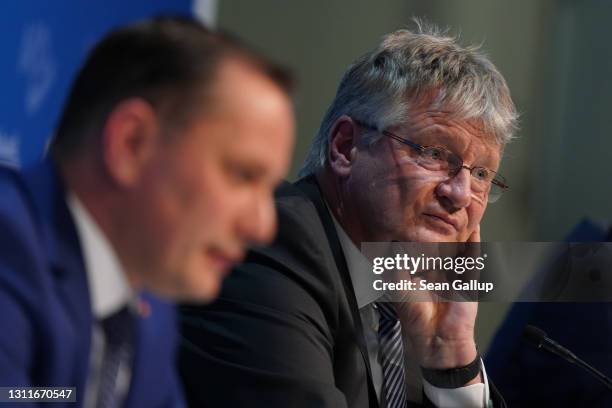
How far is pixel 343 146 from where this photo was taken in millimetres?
1512

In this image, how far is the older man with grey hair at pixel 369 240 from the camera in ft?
3.98

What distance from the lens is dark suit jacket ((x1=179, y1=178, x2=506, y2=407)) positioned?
1.17 metres

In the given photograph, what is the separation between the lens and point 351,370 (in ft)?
4.25

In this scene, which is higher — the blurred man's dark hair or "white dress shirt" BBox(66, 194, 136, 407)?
the blurred man's dark hair

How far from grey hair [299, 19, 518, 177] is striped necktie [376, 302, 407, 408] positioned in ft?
0.95

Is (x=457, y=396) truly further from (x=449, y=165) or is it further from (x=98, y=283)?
(x=98, y=283)

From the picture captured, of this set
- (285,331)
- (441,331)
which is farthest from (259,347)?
(441,331)

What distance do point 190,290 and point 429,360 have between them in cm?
81

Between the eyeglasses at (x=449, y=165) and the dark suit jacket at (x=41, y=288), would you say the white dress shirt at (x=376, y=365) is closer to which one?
the eyeglasses at (x=449, y=165)

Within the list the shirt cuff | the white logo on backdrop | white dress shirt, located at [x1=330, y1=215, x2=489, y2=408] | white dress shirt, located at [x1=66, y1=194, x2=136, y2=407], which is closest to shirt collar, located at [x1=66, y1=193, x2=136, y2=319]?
white dress shirt, located at [x1=66, y1=194, x2=136, y2=407]

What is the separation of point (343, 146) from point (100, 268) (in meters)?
0.88

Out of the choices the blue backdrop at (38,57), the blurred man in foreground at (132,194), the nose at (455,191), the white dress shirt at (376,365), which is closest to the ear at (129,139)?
the blurred man in foreground at (132,194)

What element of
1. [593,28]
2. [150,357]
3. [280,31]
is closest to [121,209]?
[150,357]

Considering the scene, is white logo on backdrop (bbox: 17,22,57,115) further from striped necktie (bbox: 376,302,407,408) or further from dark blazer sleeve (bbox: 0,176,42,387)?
dark blazer sleeve (bbox: 0,176,42,387)
